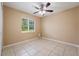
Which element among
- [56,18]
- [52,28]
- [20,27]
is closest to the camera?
[20,27]

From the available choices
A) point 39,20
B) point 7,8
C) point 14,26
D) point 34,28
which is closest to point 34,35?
point 34,28

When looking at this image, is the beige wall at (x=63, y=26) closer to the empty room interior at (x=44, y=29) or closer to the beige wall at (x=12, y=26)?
the empty room interior at (x=44, y=29)

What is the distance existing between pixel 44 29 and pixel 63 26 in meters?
1.46

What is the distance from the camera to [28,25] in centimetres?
362

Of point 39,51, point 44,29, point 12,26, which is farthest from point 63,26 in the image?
point 12,26

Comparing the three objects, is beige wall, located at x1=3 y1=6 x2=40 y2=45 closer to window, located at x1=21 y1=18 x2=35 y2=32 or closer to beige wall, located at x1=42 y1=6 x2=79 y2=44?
window, located at x1=21 y1=18 x2=35 y2=32

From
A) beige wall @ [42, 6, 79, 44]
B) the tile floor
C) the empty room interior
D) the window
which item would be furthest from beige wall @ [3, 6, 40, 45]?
beige wall @ [42, 6, 79, 44]

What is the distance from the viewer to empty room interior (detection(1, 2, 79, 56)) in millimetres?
2246

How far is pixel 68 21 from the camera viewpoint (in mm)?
3006

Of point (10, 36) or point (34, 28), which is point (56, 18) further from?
point (10, 36)

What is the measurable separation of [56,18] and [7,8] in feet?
8.52

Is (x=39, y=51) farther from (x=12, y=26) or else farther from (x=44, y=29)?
(x=44, y=29)

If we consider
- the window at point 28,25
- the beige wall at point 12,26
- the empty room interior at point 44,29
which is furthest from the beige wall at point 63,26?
the beige wall at point 12,26

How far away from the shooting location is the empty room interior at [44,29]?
2.25m
